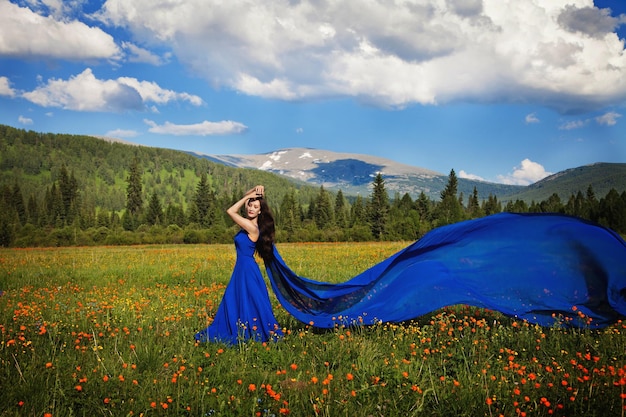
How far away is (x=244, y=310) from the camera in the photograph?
7.66 meters

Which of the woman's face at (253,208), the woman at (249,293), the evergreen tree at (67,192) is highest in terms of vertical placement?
the evergreen tree at (67,192)

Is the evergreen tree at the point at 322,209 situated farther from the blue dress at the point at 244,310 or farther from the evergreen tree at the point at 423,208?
the blue dress at the point at 244,310

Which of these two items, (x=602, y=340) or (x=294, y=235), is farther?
(x=294, y=235)

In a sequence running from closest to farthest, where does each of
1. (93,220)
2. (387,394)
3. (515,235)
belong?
1. (387,394)
2. (515,235)
3. (93,220)

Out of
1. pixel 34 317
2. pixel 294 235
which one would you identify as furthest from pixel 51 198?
pixel 34 317

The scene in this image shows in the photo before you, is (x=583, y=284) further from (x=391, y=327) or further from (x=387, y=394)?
(x=387, y=394)

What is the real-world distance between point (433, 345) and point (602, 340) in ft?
8.34

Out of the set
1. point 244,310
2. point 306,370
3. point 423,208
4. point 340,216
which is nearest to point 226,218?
point 340,216

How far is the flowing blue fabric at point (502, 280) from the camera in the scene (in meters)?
7.46

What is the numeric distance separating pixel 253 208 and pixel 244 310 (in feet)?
5.94

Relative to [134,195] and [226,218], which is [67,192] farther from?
[226,218]

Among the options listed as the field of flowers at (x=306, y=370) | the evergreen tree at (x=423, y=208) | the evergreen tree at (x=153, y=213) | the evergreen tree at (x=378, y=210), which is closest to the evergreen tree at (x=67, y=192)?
the evergreen tree at (x=153, y=213)

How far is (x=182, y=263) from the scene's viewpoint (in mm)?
20594

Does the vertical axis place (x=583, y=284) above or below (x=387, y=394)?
above
